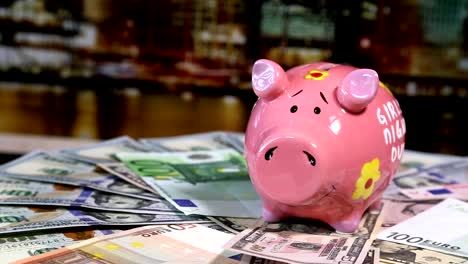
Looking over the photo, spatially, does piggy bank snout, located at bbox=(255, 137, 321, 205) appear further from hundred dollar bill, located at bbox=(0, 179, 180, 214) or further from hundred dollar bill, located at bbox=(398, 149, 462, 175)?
hundred dollar bill, located at bbox=(398, 149, 462, 175)

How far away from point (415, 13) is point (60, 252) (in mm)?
1502

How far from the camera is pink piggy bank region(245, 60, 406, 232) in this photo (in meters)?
0.69

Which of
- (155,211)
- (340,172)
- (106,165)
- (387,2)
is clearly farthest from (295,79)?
(387,2)

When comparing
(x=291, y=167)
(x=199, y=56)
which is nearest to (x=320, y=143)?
(x=291, y=167)

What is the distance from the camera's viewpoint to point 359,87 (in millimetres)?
707

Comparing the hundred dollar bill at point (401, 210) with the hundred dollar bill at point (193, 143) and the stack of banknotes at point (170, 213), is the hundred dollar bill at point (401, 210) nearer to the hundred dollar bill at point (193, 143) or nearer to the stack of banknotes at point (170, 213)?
the stack of banknotes at point (170, 213)

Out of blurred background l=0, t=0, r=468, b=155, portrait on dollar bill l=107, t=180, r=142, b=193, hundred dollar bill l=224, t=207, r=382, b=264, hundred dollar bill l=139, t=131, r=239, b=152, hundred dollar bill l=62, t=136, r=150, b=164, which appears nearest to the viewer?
hundred dollar bill l=224, t=207, r=382, b=264

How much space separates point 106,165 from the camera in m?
1.04

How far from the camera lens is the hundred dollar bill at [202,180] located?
2.75ft

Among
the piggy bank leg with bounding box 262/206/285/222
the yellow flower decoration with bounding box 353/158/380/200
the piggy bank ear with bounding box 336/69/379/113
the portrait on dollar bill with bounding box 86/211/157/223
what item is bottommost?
the portrait on dollar bill with bounding box 86/211/157/223

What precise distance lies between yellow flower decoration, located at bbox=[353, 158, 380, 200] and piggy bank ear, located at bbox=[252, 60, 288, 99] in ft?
0.43

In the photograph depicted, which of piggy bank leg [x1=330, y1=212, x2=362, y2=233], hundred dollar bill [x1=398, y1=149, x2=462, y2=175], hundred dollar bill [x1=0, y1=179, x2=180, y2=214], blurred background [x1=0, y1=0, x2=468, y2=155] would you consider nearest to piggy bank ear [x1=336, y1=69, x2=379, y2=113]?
piggy bank leg [x1=330, y1=212, x2=362, y2=233]

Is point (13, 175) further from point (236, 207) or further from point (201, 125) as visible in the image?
point (201, 125)

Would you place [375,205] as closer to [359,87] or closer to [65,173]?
[359,87]
